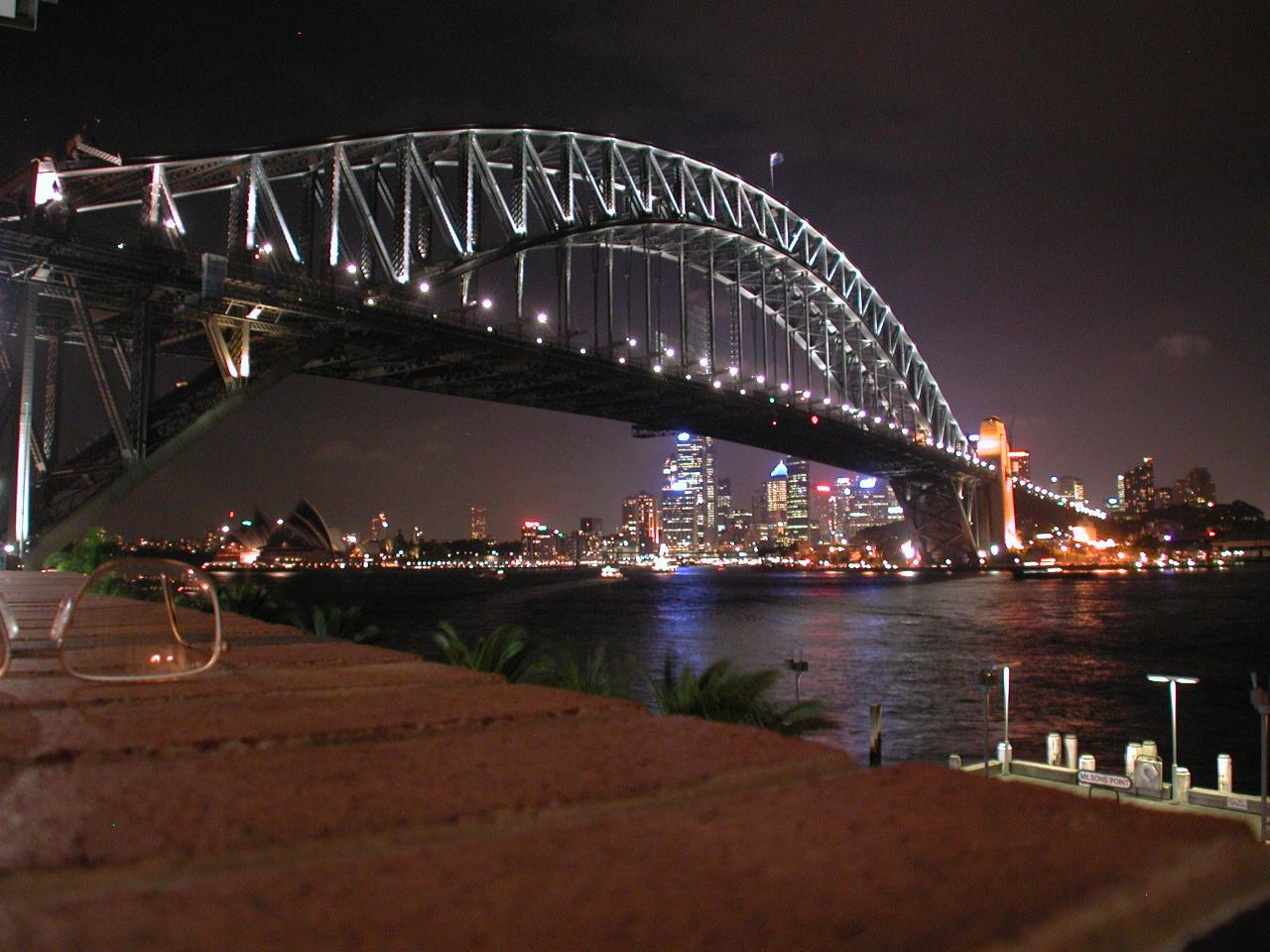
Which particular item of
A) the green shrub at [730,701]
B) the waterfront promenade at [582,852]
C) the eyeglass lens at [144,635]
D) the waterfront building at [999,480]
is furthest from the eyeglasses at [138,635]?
the waterfront building at [999,480]

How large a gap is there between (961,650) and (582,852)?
32.7 metres

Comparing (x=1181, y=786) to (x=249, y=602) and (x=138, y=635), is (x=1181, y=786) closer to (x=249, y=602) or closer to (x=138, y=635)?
(x=138, y=635)

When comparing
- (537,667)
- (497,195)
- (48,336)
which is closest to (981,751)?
(537,667)

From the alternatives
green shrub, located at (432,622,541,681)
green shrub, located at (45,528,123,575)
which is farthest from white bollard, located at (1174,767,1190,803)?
green shrub, located at (45,528,123,575)

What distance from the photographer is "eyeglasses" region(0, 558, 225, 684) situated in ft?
9.53

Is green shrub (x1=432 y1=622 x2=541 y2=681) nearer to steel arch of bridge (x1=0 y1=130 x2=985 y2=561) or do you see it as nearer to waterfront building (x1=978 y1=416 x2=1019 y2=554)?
steel arch of bridge (x1=0 y1=130 x2=985 y2=561)

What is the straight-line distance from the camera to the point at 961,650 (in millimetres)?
31406

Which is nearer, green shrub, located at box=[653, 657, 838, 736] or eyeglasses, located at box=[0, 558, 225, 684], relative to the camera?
eyeglasses, located at box=[0, 558, 225, 684]

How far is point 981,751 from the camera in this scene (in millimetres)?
15695

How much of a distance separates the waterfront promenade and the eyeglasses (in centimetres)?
154

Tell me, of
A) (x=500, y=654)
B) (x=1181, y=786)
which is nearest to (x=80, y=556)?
(x=500, y=654)

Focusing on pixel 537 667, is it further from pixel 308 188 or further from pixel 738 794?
pixel 308 188

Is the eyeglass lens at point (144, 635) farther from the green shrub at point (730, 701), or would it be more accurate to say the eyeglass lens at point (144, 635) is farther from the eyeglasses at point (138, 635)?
the green shrub at point (730, 701)

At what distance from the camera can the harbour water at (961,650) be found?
18172 millimetres
